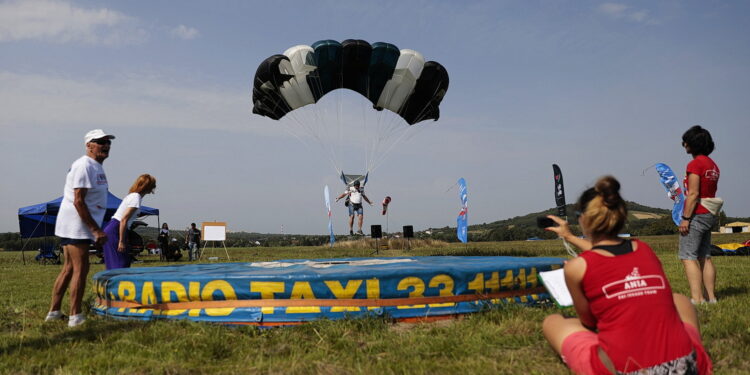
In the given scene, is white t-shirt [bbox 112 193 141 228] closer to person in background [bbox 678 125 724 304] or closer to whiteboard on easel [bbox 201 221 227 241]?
person in background [bbox 678 125 724 304]

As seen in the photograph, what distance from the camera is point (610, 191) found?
241 centimetres

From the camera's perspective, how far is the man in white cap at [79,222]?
4.23 m

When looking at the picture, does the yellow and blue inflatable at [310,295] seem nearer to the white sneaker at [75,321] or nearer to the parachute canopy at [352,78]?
the white sneaker at [75,321]

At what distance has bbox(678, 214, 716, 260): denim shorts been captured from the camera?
495cm

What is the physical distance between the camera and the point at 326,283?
405cm

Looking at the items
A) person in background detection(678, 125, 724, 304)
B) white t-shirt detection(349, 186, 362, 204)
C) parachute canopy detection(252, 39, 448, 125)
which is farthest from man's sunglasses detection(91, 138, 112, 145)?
white t-shirt detection(349, 186, 362, 204)

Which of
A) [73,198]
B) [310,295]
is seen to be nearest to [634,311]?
[310,295]

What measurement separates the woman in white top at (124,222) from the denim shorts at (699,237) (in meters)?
5.97

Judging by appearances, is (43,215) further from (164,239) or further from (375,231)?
(375,231)

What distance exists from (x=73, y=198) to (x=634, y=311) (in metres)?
4.41

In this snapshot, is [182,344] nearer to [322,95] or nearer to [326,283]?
[326,283]

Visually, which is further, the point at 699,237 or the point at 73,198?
the point at 699,237

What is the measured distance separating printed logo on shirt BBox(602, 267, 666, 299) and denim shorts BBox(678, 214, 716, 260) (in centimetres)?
333

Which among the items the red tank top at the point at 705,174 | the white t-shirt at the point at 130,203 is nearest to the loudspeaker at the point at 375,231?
the white t-shirt at the point at 130,203
